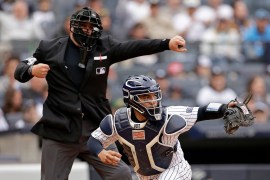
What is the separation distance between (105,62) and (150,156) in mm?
986

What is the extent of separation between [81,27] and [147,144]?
117 centimetres

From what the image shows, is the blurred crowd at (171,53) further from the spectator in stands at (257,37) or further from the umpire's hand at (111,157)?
the umpire's hand at (111,157)

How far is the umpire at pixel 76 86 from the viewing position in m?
7.52

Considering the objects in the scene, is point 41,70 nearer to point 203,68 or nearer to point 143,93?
point 143,93

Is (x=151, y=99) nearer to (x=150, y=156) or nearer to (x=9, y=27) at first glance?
(x=150, y=156)

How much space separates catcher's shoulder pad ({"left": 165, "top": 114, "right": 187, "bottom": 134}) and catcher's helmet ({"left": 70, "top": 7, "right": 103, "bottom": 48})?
100 cm

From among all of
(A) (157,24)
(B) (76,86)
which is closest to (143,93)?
(B) (76,86)

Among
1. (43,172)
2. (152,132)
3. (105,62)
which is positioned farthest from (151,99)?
(43,172)

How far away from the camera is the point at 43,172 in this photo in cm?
766

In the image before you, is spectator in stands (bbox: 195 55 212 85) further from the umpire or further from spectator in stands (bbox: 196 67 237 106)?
the umpire

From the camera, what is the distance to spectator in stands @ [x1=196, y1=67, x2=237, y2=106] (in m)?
12.1

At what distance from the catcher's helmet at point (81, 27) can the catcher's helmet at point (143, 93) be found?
671mm

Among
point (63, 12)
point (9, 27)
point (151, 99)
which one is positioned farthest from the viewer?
point (63, 12)

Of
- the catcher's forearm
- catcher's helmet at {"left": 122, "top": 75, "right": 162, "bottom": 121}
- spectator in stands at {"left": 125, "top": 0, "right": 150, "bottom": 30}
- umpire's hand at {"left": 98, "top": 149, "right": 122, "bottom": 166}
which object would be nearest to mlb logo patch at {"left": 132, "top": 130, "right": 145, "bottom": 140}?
catcher's helmet at {"left": 122, "top": 75, "right": 162, "bottom": 121}
